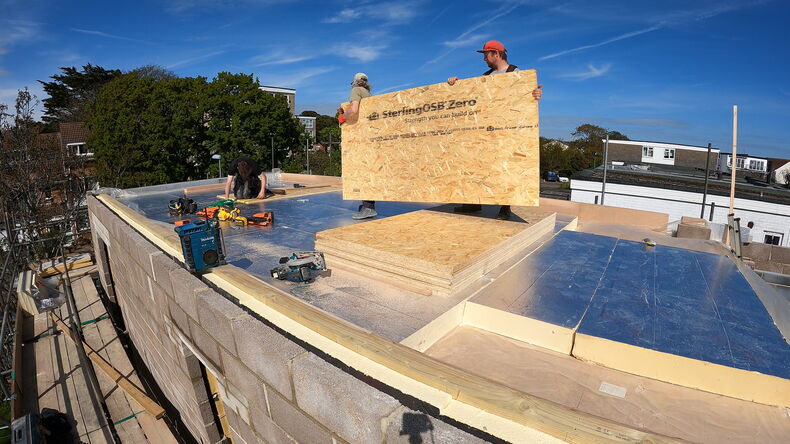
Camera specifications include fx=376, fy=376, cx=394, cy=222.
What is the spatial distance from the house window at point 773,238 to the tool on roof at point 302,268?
24337mm

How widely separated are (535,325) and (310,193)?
30.8ft

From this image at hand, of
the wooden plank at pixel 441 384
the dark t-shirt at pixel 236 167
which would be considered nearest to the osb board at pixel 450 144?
the wooden plank at pixel 441 384

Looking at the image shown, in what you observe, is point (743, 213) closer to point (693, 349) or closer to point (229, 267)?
point (693, 349)

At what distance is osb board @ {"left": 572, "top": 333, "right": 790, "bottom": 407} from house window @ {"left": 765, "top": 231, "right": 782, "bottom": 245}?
904 inches

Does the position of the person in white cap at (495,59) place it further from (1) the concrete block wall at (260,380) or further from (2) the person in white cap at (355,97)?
(1) the concrete block wall at (260,380)

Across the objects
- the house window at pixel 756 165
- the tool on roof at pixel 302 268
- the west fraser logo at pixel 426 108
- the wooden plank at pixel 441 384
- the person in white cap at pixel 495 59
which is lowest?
the wooden plank at pixel 441 384

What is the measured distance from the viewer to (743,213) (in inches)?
770

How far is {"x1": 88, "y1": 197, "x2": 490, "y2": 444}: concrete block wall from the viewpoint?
7.45 feet

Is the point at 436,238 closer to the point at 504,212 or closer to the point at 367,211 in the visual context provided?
the point at 504,212

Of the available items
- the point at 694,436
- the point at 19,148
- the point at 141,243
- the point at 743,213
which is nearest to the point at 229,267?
the point at 141,243

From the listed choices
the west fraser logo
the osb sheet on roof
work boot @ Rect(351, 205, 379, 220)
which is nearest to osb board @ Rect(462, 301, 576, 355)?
the osb sheet on roof

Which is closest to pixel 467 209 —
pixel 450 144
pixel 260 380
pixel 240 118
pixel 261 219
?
pixel 450 144

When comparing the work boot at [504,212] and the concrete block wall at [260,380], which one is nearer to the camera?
the concrete block wall at [260,380]

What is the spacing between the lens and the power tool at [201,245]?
14.8 feet
